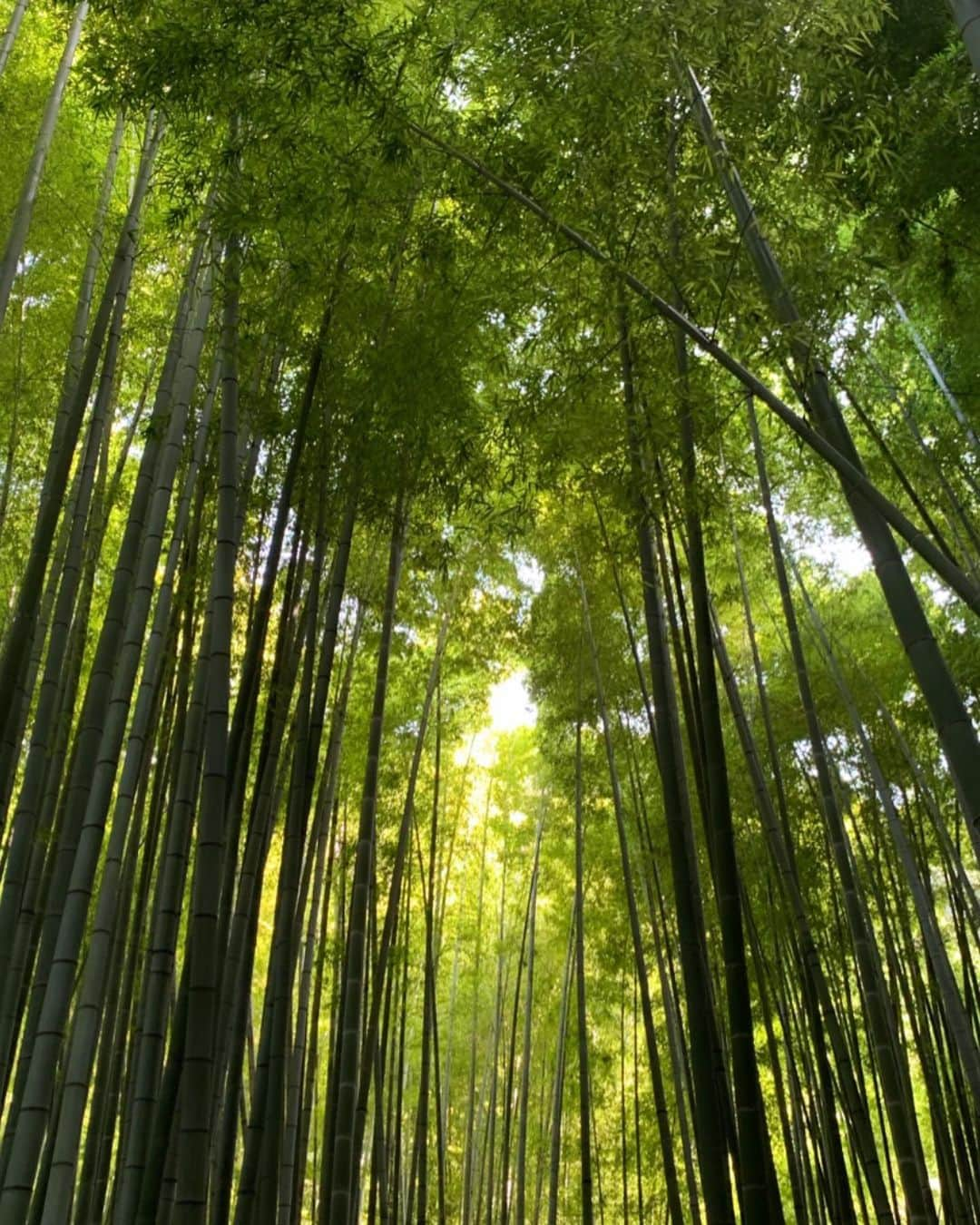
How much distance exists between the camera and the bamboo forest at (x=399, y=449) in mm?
2838

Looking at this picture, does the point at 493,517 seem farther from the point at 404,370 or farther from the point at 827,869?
the point at 827,869

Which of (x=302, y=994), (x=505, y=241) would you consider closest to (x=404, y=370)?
(x=505, y=241)

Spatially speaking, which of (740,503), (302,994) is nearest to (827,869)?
(740,503)

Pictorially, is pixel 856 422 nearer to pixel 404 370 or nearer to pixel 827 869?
pixel 404 370

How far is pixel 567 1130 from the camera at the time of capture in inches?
379

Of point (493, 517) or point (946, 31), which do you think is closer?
point (946, 31)

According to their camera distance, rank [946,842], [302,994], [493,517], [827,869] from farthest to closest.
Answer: [827,869], [946,842], [302,994], [493,517]

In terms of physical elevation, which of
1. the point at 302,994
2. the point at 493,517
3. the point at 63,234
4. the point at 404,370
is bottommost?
the point at 302,994

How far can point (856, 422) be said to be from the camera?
5.16 metres

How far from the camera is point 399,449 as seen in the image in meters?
4.11

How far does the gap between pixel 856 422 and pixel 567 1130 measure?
7445 mm

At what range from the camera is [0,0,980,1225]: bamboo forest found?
9.31 feet

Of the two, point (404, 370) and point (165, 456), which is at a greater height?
point (404, 370)

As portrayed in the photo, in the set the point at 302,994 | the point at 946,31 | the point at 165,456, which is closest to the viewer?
the point at 165,456
